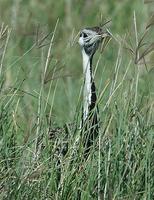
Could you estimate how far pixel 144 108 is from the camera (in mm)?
6203

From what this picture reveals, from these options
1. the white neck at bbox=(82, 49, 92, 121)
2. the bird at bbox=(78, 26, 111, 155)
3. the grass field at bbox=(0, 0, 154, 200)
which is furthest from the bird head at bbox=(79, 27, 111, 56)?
the grass field at bbox=(0, 0, 154, 200)

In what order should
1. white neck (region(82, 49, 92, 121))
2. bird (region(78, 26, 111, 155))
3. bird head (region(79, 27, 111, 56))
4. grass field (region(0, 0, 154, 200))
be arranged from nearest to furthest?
grass field (region(0, 0, 154, 200)), bird (region(78, 26, 111, 155)), white neck (region(82, 49, 92, 121)), bird head (region(79, 27, 111, 56))

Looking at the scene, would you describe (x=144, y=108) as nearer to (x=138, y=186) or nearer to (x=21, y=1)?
(x=138, y=186)

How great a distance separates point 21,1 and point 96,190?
5.56 meters

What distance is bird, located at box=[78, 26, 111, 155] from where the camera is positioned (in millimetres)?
5918

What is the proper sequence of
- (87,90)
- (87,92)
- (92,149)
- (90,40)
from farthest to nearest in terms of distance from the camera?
(90,40) → (87,90) → (87,92) → (92,149)

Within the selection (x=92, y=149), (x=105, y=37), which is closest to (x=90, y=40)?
(x=105, y=37)

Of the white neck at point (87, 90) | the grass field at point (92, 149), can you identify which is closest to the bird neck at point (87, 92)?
the white neck at point (87, 90)

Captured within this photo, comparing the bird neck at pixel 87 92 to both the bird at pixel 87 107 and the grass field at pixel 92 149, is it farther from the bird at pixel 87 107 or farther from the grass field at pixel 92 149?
the grass field at pixel 92 149

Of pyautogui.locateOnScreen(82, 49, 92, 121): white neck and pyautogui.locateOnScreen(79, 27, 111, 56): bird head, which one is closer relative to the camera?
pyautogui.locateOnScreen(82, 49, 92, 121): white neck

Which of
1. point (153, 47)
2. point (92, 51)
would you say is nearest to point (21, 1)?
point (92, 51)

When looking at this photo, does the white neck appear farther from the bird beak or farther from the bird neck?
the bird beak

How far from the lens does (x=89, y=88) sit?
20.5 ft

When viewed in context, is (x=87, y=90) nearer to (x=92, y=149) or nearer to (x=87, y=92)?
(x=87, y=92)
